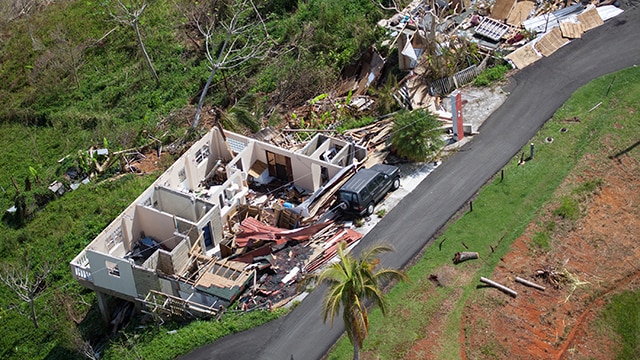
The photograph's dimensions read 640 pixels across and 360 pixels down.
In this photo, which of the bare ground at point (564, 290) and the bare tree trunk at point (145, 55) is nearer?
the bare ground at point (564, 290)

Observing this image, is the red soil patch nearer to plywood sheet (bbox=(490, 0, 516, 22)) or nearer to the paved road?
the paved road

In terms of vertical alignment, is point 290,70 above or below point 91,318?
above

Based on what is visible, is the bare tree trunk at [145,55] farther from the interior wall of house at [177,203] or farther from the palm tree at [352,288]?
the palm tree at [352,288]

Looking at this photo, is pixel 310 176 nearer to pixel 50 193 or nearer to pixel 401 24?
pixel 401 24

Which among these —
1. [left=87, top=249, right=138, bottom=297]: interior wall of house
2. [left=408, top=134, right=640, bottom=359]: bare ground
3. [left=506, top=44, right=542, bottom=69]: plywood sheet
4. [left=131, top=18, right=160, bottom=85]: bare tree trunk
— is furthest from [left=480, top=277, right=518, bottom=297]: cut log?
[left=131, top=18, right=160, bottom=85]: bare tree trunk

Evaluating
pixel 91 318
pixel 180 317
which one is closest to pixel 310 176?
pixel 180 317

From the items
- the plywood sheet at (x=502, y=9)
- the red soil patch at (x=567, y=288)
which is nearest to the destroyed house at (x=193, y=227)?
the red soil patch at (x=567, y=288)
